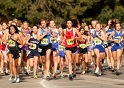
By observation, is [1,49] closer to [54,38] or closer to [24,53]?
[24,53]

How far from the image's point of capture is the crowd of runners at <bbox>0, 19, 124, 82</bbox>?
1606 centimetres

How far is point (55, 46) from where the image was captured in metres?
17.7

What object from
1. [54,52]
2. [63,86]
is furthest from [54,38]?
[63,86]

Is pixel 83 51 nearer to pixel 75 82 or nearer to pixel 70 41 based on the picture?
pixel 70 41

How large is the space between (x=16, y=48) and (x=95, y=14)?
24.3 m

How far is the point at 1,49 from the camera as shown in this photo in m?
19.5

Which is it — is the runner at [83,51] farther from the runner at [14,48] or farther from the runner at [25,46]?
the runner at [14,48]

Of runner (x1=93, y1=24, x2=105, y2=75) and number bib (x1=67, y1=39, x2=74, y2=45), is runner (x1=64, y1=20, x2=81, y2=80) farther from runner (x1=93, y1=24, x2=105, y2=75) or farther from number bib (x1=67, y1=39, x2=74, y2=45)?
runner (x1=93, y1=24, x2=105, y2=75)

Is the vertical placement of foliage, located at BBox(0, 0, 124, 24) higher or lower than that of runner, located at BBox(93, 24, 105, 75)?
higher

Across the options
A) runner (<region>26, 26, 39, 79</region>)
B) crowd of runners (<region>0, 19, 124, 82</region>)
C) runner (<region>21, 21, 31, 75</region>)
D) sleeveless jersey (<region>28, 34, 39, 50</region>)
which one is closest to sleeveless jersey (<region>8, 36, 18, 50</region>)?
crowd of runners (<region>0, 19, 124, 82</region>)

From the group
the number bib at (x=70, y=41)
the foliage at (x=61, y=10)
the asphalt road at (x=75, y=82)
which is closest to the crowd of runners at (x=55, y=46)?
the number bib at (x=70, y=41)

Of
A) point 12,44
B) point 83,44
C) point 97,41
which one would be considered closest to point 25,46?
point 83,44

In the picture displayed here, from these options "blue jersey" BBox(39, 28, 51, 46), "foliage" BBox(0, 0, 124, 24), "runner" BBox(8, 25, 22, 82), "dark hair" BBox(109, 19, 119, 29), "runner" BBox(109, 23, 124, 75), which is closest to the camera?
"runner" BBox(8, 25, 22, 82)

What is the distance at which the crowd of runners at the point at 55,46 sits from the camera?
16062mm
